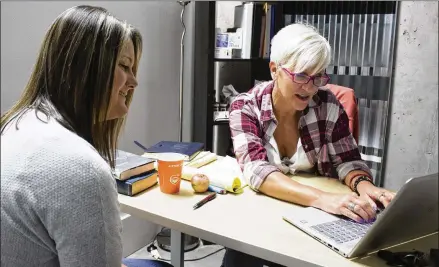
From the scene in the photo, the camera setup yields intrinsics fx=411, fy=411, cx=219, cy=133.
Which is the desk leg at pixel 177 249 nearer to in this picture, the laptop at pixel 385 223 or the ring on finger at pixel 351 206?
the laptop at pixel 385 223

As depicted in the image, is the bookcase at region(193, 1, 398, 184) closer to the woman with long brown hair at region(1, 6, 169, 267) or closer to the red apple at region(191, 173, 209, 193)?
the red apple at region(191, 173, 209, 193)

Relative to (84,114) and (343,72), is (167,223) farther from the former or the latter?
(343,72)

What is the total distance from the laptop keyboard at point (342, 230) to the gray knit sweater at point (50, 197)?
55 centimetres

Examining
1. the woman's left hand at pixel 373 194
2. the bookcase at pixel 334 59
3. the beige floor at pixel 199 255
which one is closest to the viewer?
the woman's left hand at pixel 373 194

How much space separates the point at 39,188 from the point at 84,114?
19cm

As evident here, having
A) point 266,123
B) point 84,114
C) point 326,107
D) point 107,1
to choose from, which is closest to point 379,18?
point 326,107

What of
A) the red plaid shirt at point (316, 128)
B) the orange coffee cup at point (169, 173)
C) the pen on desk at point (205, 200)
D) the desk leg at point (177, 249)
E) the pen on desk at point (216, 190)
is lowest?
the desk leg at point (177, 249)

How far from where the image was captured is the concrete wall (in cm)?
258

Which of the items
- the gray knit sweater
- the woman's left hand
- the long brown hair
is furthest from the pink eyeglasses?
the gray knit sweater

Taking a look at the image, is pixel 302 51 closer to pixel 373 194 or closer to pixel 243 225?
pixel 373 194

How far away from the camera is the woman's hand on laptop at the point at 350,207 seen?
112cm

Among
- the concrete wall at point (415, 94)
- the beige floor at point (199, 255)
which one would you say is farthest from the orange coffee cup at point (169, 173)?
the concrete wall at point (415, 94)

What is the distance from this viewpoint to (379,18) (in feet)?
8.75

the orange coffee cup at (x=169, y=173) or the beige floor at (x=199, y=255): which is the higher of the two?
the orange coffee cup at (x=169, y=173)
